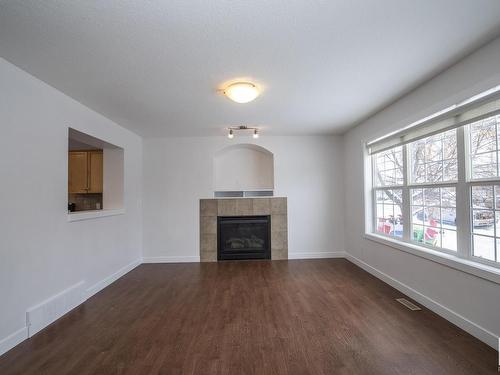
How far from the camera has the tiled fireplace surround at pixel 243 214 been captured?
481 cm

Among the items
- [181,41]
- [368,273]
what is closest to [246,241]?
[368,273]

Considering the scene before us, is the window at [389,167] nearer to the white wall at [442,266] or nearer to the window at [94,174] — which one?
the white wall at [442,266]

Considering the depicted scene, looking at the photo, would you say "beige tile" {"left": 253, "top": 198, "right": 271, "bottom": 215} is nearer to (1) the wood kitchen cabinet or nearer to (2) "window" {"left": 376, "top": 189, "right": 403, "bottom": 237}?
(2) "window" {"left": 376, "top": 189, "right": 403, "bottom": 237}

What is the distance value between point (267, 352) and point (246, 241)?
3017 millimetres

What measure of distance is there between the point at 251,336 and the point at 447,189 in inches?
96.7

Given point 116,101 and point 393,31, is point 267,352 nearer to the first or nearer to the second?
point 393,31

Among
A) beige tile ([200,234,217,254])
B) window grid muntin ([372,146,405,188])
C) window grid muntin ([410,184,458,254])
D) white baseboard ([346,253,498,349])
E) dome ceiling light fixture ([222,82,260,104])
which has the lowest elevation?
white baseboard ([346,253,498,349])

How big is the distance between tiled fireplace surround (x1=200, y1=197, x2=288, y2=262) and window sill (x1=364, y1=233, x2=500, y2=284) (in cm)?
198

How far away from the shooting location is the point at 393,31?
176 cm

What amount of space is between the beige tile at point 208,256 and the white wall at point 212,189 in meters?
0.12

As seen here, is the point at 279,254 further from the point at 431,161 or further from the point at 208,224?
the point at 431,161

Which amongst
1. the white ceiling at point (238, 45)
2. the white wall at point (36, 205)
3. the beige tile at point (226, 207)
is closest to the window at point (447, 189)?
the white ceiling at point (238, 45)

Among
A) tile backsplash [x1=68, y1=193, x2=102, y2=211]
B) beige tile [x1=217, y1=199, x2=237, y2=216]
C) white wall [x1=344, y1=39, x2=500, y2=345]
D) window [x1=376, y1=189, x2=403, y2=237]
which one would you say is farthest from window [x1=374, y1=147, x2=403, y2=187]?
tile backsplash [x1=68, y1=193, x2=102, y2=211]

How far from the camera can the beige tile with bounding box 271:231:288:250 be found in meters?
4.88
